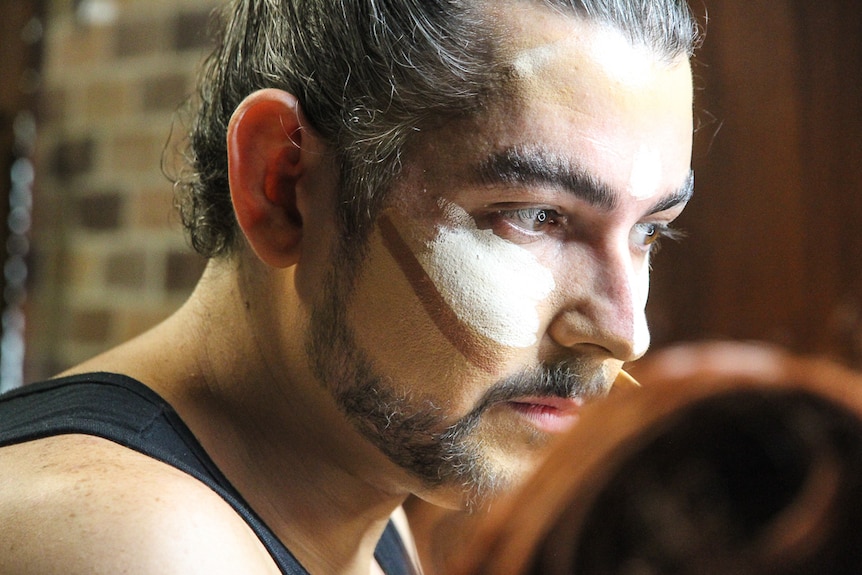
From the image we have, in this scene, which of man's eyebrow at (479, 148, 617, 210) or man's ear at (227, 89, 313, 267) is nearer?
man's eyebrow at (479, 148, 617, 210)

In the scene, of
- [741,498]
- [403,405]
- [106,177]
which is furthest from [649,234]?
[106,177]

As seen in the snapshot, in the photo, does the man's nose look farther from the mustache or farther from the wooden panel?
the wooden panel

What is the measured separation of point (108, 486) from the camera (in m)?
0.69

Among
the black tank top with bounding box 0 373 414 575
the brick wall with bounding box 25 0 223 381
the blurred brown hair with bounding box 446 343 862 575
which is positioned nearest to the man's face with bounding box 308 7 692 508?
the black tank top with bounding box 0 373 414 575

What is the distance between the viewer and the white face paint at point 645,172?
2.55 feet

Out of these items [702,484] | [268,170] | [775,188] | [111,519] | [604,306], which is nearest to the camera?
[702,484]

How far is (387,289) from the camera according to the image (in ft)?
2.81

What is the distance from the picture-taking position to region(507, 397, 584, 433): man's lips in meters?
0.80

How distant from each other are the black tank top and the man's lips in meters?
0.25

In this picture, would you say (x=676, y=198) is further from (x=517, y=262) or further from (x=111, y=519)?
(x=111, y=519)

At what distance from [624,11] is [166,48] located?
1.45 m

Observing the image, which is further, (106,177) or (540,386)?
(106,177)

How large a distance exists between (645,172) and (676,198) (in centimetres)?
6

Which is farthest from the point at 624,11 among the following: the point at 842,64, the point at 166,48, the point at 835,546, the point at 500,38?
the point at 166,48
